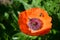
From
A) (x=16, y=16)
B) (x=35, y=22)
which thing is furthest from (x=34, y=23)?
(x=16, y=16)

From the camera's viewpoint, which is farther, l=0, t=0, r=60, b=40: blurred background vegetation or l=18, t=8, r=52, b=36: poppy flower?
l=0, t=0, r=60, b=40: blurred background vegetation

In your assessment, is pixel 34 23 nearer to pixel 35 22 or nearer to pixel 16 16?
pixel 35 22

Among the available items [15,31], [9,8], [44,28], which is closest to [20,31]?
[15,31]

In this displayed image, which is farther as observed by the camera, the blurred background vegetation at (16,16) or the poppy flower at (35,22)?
the blurred background vegetation at (16,16)

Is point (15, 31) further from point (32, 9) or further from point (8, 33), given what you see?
point (32, 9)
